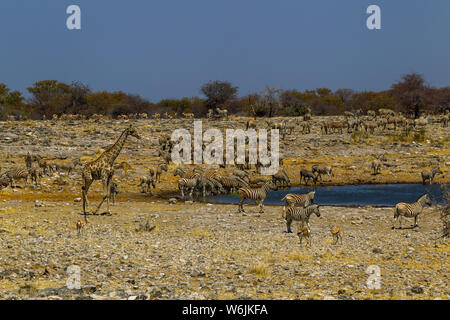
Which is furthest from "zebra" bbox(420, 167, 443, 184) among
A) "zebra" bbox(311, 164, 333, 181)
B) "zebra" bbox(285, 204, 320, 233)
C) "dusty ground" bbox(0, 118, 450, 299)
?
"zebra" bbox(285, 204, 320, 233)

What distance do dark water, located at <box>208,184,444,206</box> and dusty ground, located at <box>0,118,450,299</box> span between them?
Answer: 2.34 metres

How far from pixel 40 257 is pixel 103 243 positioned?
7.03 feet

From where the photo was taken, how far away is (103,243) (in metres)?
13.9

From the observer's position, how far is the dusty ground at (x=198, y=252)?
33.6 feet

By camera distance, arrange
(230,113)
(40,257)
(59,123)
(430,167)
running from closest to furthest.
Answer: (40,257), (430,167), (59,123), (230,113)

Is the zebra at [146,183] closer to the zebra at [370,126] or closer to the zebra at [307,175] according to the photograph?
the zebra at [307,175]

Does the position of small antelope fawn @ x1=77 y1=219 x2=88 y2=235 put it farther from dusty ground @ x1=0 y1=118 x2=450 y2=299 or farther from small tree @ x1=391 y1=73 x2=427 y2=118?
small tree @ x1=391 y1=73 x2=427 y2=118

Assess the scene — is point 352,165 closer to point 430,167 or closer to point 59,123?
point 430,167

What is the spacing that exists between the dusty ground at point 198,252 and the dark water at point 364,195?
7.68 ft

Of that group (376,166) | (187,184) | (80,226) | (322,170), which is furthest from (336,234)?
(376,166)

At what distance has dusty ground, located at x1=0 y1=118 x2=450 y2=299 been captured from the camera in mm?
10227

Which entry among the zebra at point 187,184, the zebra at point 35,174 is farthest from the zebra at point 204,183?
the zebra at point 35,174
